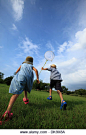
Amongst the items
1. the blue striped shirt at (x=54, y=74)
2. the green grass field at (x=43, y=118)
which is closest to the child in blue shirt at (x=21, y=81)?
the green grass field at (x=43, y=118)

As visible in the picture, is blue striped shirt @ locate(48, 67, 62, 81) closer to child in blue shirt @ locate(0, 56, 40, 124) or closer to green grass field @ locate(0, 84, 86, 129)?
green grass field @ locate(0, 84, 86, 129)

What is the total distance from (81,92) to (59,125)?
22993mm

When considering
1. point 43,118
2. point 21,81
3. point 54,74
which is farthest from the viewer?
point 54,74

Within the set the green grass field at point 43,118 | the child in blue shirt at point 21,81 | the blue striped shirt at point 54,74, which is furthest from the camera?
the blue striped shirt at point 54,74

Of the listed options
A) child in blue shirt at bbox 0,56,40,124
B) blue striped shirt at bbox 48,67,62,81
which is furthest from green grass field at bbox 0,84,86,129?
Answer: blue striped shirt at bbox 48,67,62,81

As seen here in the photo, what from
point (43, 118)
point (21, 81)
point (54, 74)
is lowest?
point (43, 118)

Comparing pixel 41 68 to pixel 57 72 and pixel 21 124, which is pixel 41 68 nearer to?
pixel 57 72

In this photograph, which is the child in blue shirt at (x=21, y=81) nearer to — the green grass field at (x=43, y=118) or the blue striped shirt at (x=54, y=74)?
the green grass field at (x=43, y=118)

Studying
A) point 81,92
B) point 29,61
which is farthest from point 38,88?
point 29,61

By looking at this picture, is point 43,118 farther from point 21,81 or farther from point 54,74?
point 54,74

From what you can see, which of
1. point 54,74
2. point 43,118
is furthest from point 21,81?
point 54,74

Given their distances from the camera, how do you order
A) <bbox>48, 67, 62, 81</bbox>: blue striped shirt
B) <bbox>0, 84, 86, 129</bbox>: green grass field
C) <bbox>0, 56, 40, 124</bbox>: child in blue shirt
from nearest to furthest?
1. <bbox>0, 84, 86, 129</bbox>: green grass field
2. <bbox>0, 56, 40, 124</bbox>: child in blue shirt
3. <bbox>48, 67, 62, 81</bbox>: blue striped shirt

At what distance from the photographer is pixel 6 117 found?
1906 millimetres

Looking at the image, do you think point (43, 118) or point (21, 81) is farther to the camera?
point (21, 81)
